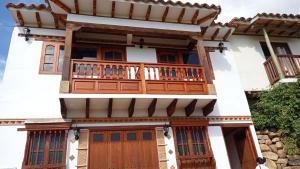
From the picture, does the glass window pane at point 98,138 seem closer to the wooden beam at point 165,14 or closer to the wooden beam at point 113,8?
the wooden beam at point 113,8

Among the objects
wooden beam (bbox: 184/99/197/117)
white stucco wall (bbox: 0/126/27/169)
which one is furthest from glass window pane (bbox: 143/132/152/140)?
white stucco wall (bbox: 0/126/27/169)

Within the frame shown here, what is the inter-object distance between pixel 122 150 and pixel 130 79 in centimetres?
208

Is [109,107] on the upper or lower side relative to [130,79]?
lower

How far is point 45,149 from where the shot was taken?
253 inches

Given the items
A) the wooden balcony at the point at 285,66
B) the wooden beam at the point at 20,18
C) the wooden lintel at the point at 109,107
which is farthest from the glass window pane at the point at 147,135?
the wooden balcony at the point at 285,66

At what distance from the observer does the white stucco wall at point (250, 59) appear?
32.5ft

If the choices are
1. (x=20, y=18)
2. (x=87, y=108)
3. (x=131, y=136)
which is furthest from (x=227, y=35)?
(x=20, y=18)

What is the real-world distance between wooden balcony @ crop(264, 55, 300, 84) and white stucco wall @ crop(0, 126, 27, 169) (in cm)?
928

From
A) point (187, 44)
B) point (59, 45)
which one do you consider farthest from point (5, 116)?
point (187, 44)

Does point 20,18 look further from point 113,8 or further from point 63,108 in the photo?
point 63,108

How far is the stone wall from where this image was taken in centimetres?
801

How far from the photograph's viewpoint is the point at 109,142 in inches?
275

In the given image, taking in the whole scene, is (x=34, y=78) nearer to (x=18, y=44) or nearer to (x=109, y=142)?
(x=18, y=44)

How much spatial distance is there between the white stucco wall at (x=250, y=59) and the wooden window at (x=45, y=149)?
7.18 m
